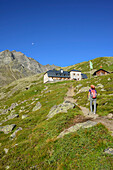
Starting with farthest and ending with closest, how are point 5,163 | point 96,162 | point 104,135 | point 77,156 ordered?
point 5,163 < point 104,135 < point 77,156 < point 96,162

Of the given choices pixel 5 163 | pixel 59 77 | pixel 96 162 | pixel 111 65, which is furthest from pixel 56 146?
pixel 111 65

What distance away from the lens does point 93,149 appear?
7715 millimetres

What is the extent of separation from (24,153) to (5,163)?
1815 mm

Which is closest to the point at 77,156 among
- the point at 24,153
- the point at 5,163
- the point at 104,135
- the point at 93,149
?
the point at 93,149

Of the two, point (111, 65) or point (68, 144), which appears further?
point (111, 65)

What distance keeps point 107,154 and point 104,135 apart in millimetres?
1975

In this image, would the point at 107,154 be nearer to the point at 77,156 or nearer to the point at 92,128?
the point at 77,156

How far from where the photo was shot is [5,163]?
32.2 ft

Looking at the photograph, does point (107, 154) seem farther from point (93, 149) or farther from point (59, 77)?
point (59, 77)

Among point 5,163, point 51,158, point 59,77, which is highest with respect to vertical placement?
point 59,77

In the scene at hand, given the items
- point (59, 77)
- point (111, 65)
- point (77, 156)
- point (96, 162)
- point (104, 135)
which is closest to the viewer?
point (96, 162)

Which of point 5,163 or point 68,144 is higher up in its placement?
point 68,144

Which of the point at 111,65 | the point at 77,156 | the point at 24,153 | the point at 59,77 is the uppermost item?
the point at 111,65

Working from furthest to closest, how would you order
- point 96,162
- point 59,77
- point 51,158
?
point 59,77 < point 51,158 < point 96,162
